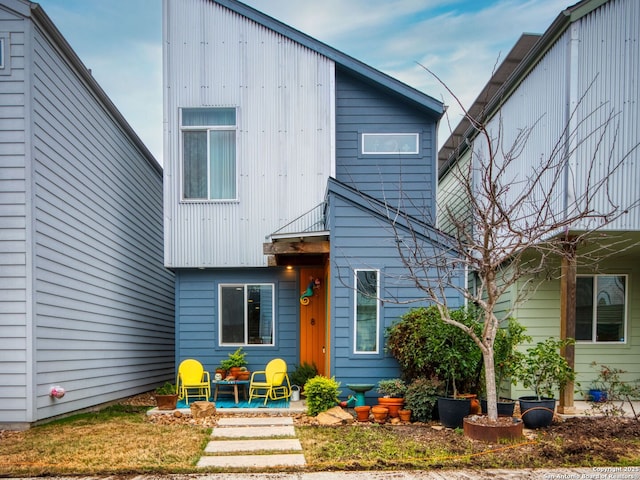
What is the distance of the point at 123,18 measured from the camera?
13734 mm

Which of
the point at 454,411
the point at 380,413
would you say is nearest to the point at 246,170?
the point at 380,413

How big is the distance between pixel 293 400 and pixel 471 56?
8455mm

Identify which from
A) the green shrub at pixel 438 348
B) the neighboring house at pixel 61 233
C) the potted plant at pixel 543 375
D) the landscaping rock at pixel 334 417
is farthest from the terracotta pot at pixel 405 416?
the neighboring house at pixel 61 233

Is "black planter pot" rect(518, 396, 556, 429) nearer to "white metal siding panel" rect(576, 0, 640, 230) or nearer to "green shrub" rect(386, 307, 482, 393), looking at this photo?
"green shrub" rect(386, 307, 482, 393)

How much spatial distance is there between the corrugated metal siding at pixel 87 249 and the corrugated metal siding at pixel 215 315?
4.51ft

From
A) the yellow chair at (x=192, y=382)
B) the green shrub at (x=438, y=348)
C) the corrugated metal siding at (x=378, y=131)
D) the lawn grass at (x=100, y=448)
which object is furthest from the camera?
the corrugated metal siding at (x=378, y=131)

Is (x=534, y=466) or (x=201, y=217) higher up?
(x=201, y=217)

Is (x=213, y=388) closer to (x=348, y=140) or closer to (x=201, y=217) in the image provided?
(x=201, y=217)

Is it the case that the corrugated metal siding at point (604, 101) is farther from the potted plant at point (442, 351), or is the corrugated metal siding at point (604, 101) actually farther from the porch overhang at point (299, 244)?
the porch overhang at point (299, 244)

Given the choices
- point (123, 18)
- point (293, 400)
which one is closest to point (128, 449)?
point (293, 400)

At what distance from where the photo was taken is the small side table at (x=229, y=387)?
8.50m

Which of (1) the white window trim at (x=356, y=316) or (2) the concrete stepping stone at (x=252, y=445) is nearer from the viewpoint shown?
(2) the concrete stepping stone at (x=252, y=445)

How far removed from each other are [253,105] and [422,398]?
590 cm

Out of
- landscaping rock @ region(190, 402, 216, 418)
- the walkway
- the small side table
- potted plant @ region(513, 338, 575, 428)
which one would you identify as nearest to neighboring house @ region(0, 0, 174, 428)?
landscaping rock @ region(190, 402, 216, 418)
